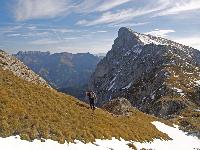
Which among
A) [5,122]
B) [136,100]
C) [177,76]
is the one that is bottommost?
[136,100]

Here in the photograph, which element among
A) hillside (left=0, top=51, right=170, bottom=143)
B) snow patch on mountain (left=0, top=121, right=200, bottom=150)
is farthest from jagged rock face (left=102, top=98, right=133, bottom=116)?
snow patch on mountain (left=0, top=121, right=200, bottom=150)

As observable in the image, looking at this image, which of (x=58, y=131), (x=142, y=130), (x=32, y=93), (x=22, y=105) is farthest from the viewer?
(x=142, y=130)

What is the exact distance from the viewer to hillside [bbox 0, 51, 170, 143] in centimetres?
2778

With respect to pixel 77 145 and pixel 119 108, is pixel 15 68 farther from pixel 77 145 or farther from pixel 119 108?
pixel 119 108

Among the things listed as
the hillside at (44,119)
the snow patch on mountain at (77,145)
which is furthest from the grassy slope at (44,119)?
the snow patch on mountain at (77,145)

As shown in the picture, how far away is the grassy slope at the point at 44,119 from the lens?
1095 inches

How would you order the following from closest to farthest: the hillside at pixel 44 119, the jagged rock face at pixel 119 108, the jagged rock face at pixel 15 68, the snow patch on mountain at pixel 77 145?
the snow patch on mountain at pixel 77 145 < the hillside at pixel 44 119 < the jagged rock face at pixel 15 68 < the jagged rock face at pixel 119 108

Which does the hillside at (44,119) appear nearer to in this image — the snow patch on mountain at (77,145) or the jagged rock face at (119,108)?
the snow patch on mountain at (77,145)

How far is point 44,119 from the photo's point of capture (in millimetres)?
30922

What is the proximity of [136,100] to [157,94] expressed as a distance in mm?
29574

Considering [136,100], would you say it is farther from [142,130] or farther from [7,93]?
[7,93]

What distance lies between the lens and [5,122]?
88.7 ft

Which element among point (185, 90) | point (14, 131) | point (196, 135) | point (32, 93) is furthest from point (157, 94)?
point (14, 131)

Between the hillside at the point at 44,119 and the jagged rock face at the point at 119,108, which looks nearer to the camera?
the hillside at the point at 44,119
